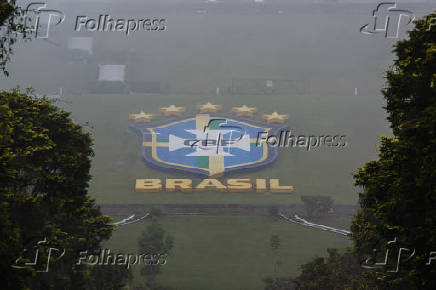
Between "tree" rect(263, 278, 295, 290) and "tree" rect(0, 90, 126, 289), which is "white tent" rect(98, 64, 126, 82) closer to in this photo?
"tree" rect(263, 278, 295, 290)

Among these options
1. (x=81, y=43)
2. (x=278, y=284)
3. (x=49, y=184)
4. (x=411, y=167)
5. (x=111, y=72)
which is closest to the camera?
(x=411, y=167)

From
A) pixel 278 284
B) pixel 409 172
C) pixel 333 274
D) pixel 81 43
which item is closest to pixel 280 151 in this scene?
pixel 278 284

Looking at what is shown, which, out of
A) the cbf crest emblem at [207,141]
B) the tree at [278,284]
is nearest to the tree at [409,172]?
the tree at [278,284]

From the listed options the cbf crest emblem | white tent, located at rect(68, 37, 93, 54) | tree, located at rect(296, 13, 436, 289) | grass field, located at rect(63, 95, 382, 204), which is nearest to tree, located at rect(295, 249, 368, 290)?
tree, located at rect(296, 13, 436, 289)

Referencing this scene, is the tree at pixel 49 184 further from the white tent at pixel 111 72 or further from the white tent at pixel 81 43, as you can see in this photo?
the white tent at pixel 81 43

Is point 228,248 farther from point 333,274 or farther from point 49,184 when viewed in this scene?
point 49,184

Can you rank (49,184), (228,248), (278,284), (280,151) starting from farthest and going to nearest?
(280,151)
(228,248)
(278,284)
(49,184)
